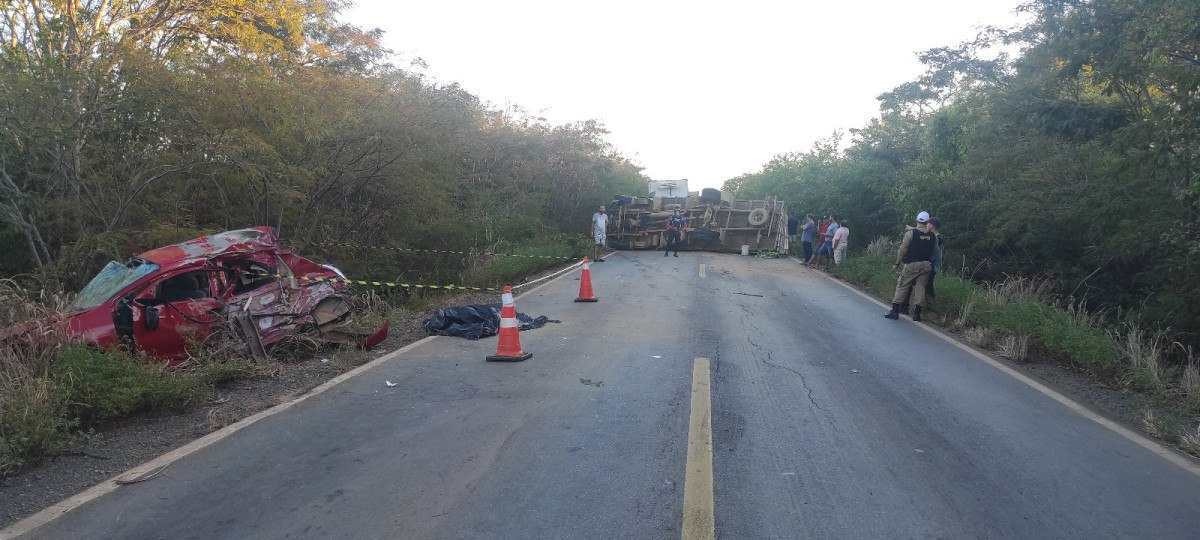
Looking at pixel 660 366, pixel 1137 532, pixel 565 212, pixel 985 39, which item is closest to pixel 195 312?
pixel 660 366

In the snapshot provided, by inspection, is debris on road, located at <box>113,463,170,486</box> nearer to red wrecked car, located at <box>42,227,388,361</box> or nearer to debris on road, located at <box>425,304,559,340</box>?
red wrecked car, located at <box>42,227,388,361</box>

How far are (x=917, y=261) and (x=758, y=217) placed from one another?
661 inches

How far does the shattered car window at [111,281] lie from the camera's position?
816 centimetres

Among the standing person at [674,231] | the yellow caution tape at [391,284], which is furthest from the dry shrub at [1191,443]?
the standing person at [674,231]

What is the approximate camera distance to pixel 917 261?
1285 cm

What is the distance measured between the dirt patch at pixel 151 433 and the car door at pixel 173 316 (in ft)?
3.15

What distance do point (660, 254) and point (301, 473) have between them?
23.9 metres

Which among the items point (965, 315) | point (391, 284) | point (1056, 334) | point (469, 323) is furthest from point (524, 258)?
Result: point (1056, 334)

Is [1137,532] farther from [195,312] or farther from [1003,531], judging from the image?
[195,312]

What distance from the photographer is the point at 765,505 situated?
4492 mm

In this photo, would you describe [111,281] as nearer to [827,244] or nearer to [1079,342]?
[1079,342]

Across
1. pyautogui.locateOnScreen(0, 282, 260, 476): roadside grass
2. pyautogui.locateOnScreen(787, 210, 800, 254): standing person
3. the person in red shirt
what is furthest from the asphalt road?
pyautogui.locateOnScreen(787, 210, 800, 254): standing person

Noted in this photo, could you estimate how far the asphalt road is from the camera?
14.1 ft

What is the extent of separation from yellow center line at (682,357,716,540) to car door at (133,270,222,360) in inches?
208
